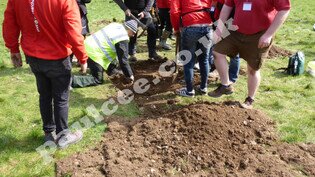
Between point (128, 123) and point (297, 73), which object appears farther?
point (297, 73)

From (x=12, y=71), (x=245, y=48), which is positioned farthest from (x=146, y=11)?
(x=245, y=48)

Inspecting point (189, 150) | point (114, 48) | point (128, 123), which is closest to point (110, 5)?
point (114, 48)

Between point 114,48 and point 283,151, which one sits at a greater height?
point 114,48

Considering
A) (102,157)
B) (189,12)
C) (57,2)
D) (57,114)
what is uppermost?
(57,2)

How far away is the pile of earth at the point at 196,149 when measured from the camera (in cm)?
420

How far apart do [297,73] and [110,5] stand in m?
10.8

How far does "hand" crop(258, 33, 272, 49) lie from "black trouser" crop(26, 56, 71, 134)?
2.52 meters

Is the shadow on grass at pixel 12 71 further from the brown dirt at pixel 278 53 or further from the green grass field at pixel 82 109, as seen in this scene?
the brown dirt at pixel 278 53

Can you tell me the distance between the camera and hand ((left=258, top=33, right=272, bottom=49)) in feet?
15.6

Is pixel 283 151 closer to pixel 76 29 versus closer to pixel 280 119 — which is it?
pixel 280 119

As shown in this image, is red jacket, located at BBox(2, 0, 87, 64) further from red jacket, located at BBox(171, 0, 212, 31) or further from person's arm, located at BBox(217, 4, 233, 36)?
person's arm, located at BBox(217, 4, 233, 36)

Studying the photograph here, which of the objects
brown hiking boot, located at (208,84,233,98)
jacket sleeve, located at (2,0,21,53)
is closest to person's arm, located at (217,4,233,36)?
brown hiking boot, located at (208,84,233,98)

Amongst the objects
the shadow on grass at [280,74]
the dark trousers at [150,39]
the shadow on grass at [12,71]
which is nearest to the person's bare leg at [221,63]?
the shadow on grass at [280,74]

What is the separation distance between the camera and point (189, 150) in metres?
4.47
